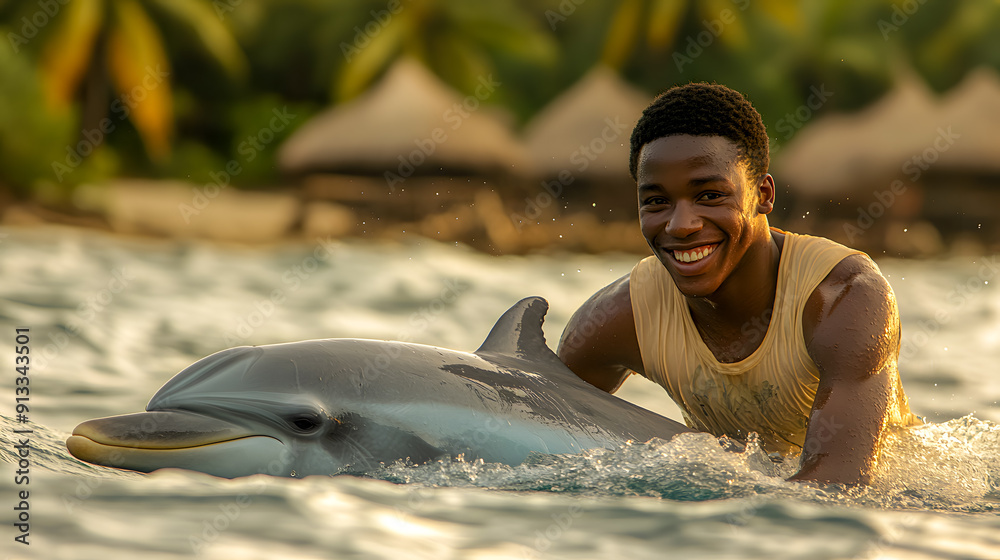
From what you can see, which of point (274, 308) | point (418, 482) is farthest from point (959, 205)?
point (418, 482)

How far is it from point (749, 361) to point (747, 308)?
22 centimetres

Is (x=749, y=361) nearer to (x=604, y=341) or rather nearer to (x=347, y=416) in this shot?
(x=604, y=341)

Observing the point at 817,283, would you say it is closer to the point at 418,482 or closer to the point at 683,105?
the point at 683,105

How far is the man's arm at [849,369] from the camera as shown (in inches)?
A: 144

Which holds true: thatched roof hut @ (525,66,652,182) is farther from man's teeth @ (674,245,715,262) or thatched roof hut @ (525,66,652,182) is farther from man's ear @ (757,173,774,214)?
man's teeth @ (674,245,715,262)

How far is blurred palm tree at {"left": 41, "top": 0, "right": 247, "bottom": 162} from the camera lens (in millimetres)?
20391

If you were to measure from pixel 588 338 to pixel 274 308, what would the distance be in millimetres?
6340

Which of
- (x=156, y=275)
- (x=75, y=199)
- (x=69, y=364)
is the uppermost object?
(x=75, y=199)

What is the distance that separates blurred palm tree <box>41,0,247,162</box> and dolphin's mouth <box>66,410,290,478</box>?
18679 mm

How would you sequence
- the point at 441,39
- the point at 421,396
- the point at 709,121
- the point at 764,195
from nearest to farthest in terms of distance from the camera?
the point at 421,396
the point at 709,121
the point at 764,195
the point at 441,39

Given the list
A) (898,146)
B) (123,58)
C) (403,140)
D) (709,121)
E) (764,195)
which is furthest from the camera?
(123,58)

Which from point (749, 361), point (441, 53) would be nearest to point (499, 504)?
point (749, 361)

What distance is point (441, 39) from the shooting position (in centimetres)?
2430

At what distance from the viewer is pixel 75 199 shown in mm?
18938
